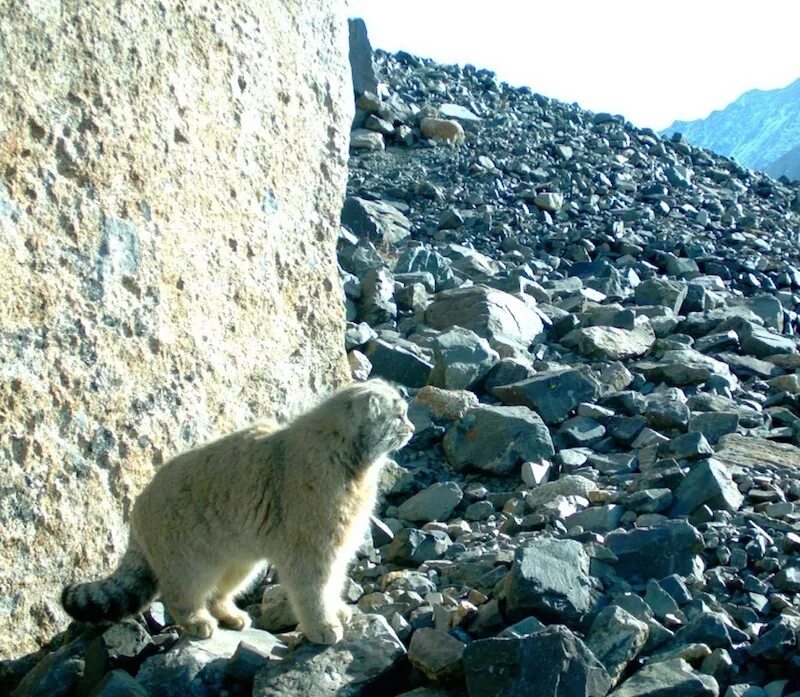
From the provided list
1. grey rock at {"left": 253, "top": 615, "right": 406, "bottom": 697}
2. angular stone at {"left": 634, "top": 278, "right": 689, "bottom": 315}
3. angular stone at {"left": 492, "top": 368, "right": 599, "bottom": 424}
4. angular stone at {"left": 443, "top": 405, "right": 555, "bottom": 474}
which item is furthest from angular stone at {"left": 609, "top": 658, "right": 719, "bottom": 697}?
angular stone at {"left": 634, "top": 278, "right": 689, "bottom": 315}

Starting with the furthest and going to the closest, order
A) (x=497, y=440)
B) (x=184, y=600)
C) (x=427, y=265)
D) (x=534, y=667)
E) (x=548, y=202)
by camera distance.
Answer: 1. (x=548, y=202)
2. (x=427, y=265)
3. (x=497, y=440)
4. (x=184, y=600)
5. (x=534, y=667)

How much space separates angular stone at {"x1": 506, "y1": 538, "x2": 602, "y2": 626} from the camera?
6117 mm

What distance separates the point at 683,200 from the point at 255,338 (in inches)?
604

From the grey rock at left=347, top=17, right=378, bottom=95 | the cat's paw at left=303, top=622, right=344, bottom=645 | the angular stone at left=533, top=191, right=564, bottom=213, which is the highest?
the grey rock at left=347, top=17, right=378, bottom=95

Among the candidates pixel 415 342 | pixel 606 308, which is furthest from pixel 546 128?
pixel 415 342

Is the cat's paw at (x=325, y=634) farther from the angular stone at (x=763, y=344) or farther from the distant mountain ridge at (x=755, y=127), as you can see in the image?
the distant mountain ridge at (x=755, y=127)

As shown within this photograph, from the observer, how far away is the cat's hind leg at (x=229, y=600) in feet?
21.8

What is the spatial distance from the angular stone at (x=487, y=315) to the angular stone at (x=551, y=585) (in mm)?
5504

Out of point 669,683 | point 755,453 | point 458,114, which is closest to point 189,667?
point 669,683

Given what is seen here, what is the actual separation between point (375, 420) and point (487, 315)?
6051 mm

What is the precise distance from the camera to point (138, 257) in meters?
6.91

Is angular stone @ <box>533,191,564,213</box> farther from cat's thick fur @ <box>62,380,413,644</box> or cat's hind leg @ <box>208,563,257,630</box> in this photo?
cat's hind leg @ <box>208,563,257,630</box>

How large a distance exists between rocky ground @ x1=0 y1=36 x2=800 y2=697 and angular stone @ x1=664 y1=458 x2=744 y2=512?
0.07 feet

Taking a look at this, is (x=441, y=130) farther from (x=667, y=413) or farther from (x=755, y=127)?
(x=755, y=127)
